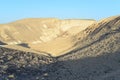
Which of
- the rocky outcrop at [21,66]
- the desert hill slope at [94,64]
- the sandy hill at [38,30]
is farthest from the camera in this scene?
the sandy hill at [38,30]

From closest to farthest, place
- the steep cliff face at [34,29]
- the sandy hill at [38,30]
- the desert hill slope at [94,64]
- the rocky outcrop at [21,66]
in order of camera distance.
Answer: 1. the rocky outcrop at [21,66]
2. the desert hill slope at [94,64]
3. the sandy hill at [38,30]
4. the steep cliff face at [34,29]

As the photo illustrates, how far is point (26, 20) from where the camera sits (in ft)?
300

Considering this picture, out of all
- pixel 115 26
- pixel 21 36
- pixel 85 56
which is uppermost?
pixel 21 36

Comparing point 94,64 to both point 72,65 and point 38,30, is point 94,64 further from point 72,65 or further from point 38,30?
point 38,30

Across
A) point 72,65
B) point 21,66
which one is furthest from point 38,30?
point 21,66

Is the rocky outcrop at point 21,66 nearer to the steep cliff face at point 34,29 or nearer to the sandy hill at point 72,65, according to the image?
the sandy hill at point 72,65

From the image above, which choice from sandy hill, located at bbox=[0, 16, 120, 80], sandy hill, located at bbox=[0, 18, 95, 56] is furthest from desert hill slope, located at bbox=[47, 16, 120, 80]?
sandy hill, located at bbox=[0, 18, 95, 56]

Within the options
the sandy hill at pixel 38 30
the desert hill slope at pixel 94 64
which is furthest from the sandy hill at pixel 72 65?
the sandy hill at pixel 38 30

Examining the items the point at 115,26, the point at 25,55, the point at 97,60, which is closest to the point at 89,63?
the point at 97,60

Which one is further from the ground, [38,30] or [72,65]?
[38,30]

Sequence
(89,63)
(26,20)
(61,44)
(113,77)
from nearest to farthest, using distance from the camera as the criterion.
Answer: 1. (113,77)
2. (89,63)
3. (61,44)
4. (26,20)

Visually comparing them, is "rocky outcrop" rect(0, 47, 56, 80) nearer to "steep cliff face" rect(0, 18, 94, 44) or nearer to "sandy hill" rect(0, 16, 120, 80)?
"sandy hill" rect(0, 16, 120, 80)

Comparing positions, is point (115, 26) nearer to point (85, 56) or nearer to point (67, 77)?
point (85, 56)

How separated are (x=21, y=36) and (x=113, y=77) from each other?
179 feet
